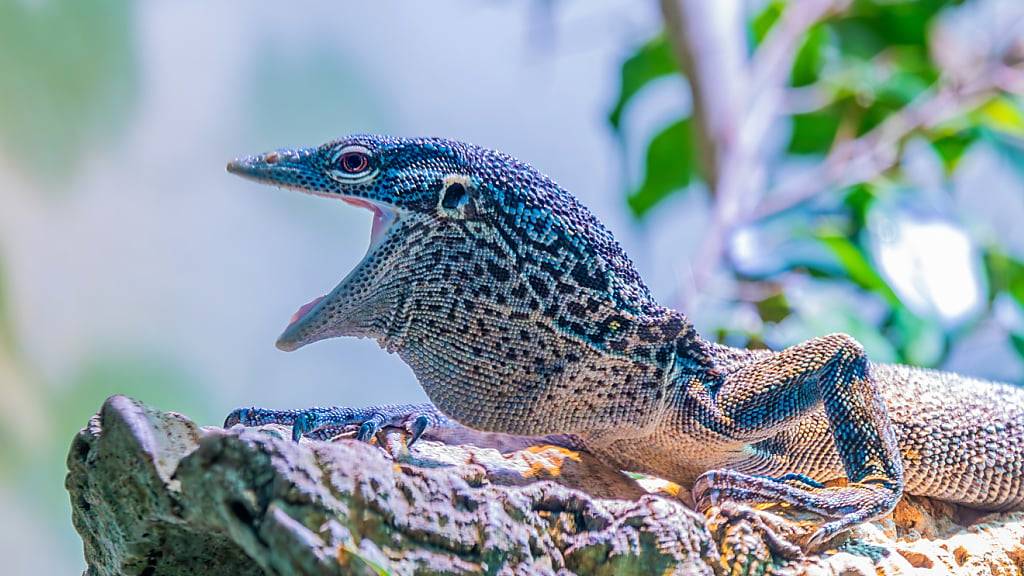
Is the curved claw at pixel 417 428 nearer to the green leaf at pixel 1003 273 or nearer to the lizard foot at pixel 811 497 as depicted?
the lizard foot at pixel 811 497

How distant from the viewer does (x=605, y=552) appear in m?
1.85

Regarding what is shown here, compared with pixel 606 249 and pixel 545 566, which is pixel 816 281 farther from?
pixel 545 566

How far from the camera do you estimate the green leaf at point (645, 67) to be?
6711 mm

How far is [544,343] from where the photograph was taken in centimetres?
225

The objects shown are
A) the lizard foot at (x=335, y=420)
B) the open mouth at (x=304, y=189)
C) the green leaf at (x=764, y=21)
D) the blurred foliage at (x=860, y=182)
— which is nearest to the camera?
the open mouth at (x=304, y=189)

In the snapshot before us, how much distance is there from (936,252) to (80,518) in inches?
181

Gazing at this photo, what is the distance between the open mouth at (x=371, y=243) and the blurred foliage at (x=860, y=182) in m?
3.36

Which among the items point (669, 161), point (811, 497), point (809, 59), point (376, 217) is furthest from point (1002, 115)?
point (376, 217)

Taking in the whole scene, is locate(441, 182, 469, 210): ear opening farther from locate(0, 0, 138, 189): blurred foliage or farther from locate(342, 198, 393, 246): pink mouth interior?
locate(0, 0, 138, 189): blurred foliage

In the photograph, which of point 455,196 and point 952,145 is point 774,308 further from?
point 455,196

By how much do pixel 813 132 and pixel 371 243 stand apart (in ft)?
17.8

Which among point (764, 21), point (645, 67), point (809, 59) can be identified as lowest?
point (645, 67)

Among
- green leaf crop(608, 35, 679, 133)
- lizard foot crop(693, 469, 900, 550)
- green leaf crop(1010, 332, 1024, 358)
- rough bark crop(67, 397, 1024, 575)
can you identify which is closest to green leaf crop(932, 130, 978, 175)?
green leaf crop(1010, 332, 1024, 358)

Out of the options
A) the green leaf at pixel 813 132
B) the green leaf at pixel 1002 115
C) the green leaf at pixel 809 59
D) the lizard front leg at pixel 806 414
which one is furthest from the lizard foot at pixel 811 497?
the green leaf at pixel 813 132
